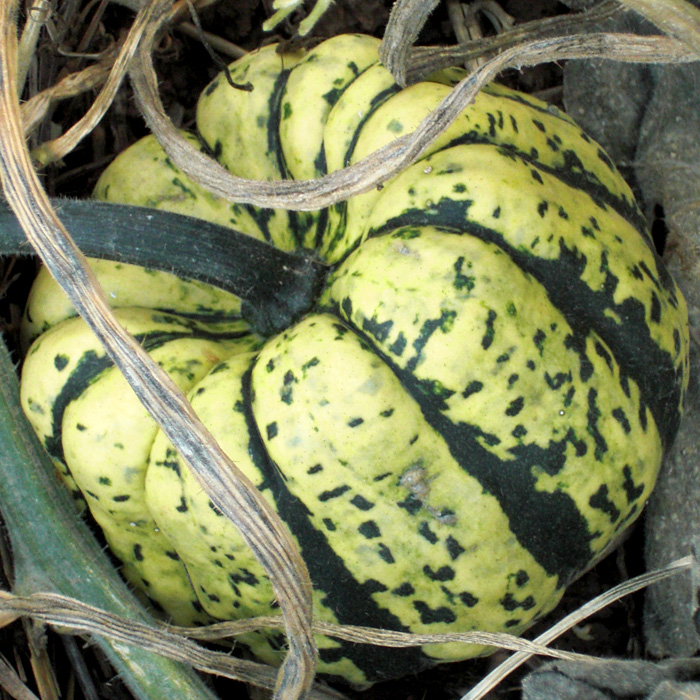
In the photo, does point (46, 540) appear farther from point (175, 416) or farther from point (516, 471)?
point (516, 471)

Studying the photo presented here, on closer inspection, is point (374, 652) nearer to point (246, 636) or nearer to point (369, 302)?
point (246, 636)

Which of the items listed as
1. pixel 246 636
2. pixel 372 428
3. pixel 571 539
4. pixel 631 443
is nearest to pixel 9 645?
pixel 246 636

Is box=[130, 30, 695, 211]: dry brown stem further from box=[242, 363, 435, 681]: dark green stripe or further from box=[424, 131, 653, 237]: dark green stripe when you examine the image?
box=[242, 363, 435, 681]: dark green stripe

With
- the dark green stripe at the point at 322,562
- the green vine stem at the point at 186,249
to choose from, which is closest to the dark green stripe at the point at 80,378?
the green vine stem at the point at 186,249

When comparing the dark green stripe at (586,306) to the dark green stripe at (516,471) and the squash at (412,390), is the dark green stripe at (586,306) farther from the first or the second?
the dark green stripe at (516,471)

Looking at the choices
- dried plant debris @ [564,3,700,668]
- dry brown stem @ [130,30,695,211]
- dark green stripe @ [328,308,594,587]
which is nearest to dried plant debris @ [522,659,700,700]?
dark green stripe @ [328,308,594,587]
